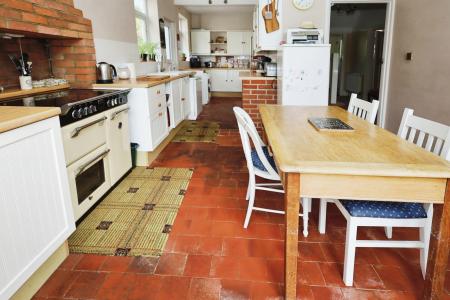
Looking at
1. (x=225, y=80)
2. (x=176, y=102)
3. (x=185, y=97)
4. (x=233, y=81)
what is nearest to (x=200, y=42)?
(x=225, y=80)

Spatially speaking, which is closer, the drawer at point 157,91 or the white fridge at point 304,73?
the drawer at point 157,91

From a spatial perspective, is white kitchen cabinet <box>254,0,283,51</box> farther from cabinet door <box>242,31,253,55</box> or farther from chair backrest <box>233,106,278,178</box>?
cabinet door <box>242,31,253,55</box>

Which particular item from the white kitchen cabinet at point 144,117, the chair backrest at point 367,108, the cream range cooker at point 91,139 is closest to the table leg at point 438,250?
the chair backrest at point 367,108

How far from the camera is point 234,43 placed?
907 cm

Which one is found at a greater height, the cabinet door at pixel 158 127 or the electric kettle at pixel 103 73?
the electric kettle at pixel 103 73

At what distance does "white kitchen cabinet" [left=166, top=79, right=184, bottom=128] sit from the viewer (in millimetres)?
4273

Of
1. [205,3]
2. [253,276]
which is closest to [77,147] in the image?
[253,276]

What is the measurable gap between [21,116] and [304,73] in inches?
120

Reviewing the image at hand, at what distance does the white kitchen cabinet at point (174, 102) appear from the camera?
4.27 m

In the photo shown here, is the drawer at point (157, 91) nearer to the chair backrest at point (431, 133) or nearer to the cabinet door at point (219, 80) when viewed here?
the chair backrest at point (431, 133)

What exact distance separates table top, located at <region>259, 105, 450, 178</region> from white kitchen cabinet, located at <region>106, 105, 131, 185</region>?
4.36ft

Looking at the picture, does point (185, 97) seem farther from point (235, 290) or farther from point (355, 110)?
point (235, 290)

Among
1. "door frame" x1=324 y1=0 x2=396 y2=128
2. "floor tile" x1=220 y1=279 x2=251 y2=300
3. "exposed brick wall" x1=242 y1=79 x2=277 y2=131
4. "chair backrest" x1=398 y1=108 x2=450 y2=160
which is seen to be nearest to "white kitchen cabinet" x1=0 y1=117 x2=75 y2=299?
"floor tile" x1=220 y1=279 x2=251 y2=300

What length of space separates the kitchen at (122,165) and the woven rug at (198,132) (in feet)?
0.16
